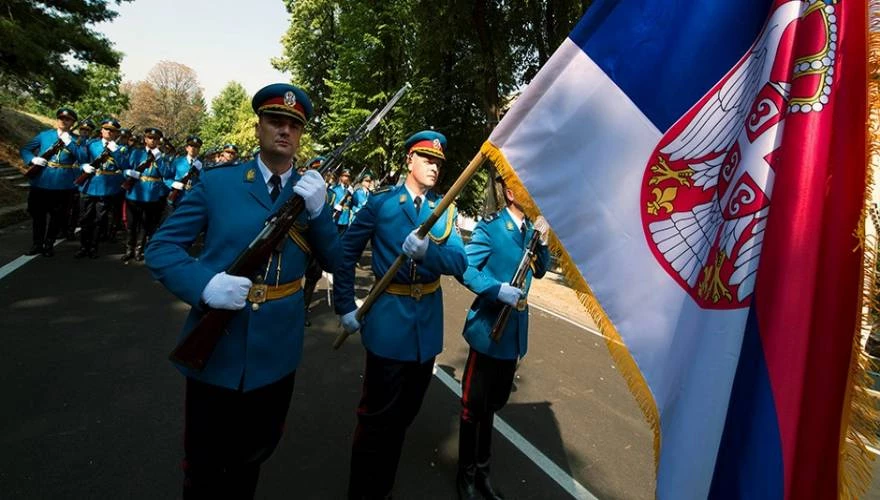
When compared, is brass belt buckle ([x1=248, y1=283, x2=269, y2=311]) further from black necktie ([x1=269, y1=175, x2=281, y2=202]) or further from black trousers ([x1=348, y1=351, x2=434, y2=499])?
black trousers ([x1=348, y1=351, x2=434, y2=499])

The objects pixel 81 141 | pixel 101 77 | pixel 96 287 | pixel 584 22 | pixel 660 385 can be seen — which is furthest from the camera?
pixel 101 77

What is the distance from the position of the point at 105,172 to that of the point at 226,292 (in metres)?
8.00

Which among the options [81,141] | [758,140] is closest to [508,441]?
[758,140]

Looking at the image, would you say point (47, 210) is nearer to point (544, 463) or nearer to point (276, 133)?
point (276, 133)

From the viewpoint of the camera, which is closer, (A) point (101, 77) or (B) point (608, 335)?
(B) point (608, 335)

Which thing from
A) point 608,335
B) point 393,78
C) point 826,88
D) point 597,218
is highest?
point 393,78

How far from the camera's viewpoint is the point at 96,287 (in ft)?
20.2

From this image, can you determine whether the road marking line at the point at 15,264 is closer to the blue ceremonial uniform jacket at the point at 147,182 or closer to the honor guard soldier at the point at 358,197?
the blue ceremonial uniform jacket at the point at 147,182

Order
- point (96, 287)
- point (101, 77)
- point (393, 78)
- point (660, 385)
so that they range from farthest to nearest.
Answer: point (101, 77), point (393, 78), point (96, 287), point (660, 385)

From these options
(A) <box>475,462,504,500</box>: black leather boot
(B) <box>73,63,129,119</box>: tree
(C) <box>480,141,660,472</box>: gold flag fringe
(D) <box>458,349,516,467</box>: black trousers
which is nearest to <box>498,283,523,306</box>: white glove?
(D) <box>458,349,516,467</box>: black trousers

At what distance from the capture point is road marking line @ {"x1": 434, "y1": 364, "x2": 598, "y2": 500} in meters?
3.10

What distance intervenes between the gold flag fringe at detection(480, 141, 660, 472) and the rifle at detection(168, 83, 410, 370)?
3.20 feet

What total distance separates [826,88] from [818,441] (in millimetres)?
1075

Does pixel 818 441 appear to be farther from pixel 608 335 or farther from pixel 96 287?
pixel 96 287
